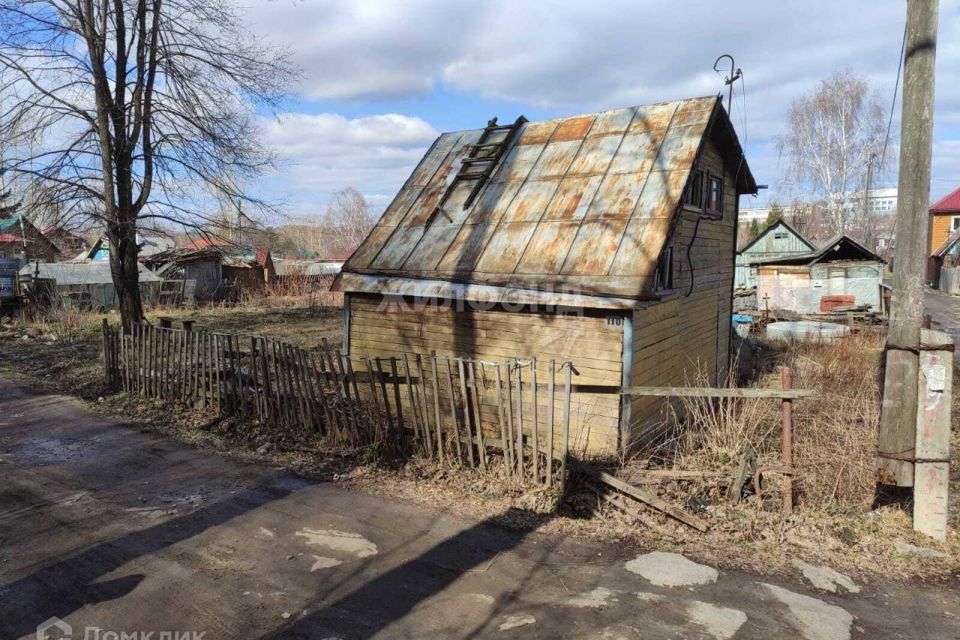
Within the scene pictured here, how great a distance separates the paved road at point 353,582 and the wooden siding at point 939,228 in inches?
1921

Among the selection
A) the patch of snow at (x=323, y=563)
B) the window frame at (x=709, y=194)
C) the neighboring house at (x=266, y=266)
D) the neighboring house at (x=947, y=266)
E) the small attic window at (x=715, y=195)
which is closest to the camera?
the patch of snow at (x=323, y=563)

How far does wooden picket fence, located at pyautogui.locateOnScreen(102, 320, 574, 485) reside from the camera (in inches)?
242

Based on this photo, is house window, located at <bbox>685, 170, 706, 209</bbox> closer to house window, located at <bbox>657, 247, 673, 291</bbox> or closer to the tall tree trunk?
house window, located at <bbox>657, 247, 673, 291</bbox>

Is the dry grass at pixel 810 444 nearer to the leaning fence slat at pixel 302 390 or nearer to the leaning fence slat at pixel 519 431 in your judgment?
the leaning fence slat at pixel 519 431

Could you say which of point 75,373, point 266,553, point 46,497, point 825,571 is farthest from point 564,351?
point 75,373

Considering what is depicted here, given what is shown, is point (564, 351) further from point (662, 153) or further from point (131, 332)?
point (131, 332)

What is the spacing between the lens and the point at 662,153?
855 cm

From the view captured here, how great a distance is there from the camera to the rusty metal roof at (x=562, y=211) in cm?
759

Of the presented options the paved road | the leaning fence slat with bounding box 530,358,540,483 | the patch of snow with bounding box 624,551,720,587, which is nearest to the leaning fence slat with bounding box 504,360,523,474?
the leaning fence slat with bounding box 530,358,540,483

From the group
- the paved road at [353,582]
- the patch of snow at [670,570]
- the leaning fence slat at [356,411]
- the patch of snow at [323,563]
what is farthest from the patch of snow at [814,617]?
the leaning fence slat at [356,411]

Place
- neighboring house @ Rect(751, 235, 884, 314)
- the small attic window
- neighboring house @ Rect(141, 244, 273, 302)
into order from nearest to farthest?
the small attic window < neighboring house @ Rect(751, 235, 884, 314) < neighboring house @ Rect(141, 244, 273, 302)

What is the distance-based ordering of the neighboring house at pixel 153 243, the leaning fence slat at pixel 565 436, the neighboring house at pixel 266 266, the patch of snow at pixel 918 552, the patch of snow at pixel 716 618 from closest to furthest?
the patch of snow at pixel 716 618, the patch of snow at pixel 918 552, the leaning fence slat at pixel 565 436, the neighboring house at pixel 153 243, the neighboring house at pixel 266 266

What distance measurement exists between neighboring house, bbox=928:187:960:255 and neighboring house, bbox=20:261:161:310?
4940 cm

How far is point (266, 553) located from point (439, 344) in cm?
438
